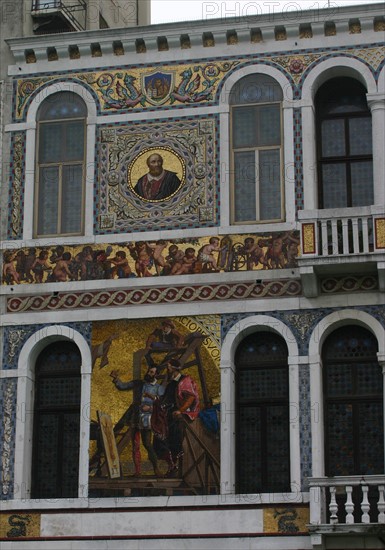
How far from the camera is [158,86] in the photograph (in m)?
33.3

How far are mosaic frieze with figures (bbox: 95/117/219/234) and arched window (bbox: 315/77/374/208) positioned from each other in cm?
221

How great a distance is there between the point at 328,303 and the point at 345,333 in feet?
2.40

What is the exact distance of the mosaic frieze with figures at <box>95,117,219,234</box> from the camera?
32406 mm

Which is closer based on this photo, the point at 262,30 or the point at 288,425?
the point at 288,425

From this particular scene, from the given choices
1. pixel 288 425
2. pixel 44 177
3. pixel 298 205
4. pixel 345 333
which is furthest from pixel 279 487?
pixel 44 177

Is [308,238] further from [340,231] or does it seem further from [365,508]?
[365,508]

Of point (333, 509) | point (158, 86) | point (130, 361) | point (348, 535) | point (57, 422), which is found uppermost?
point (158, 86)

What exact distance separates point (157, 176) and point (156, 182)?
131 mm

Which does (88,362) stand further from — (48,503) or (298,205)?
(298,205)

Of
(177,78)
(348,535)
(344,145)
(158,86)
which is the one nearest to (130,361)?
(348,535)

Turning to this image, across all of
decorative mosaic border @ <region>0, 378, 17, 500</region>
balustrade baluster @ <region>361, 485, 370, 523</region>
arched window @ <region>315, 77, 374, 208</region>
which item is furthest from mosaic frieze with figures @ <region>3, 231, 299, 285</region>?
balustrade baluster @ <region>361, 485, 370, 523</region>

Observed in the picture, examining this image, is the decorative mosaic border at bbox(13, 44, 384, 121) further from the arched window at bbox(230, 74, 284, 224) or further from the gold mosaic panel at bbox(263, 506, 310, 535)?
the gold mosaic panel at bbox(263, 506, 310, 535)

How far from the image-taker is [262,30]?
3309cm

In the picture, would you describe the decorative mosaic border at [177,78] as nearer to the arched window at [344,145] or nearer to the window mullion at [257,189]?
the arched window at [344,145]
